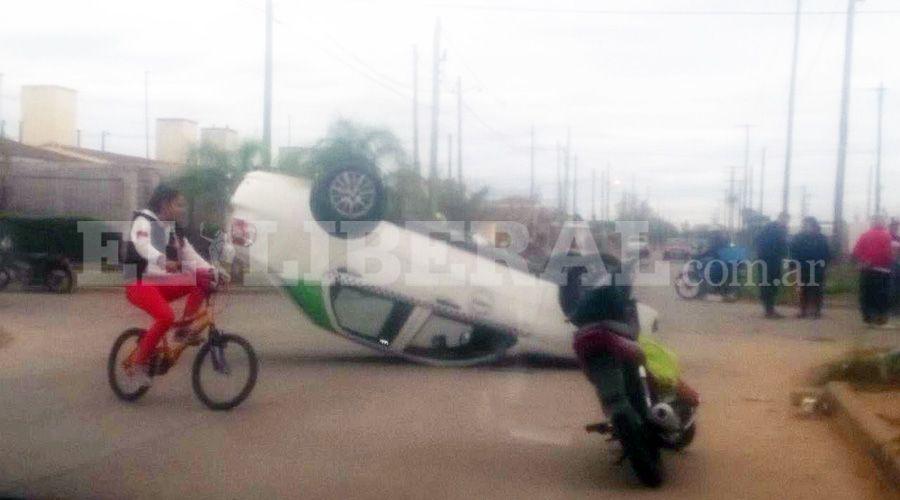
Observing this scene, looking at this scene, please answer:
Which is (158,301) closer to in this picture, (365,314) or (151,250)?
(151,250)

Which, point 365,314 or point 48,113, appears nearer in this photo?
point 365,314

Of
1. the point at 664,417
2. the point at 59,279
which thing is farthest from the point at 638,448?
the point at 59,279

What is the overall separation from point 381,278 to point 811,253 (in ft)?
31.2

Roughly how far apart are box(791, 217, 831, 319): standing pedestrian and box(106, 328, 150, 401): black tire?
12225 mm

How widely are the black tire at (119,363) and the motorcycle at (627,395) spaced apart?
4.09 meters

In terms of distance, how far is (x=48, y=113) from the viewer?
98.9 feet

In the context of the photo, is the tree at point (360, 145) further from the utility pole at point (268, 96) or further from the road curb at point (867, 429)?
the road curb at point (867, 429)

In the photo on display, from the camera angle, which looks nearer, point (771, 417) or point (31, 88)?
point (771, 417)

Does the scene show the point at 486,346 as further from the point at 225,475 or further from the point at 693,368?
the point at 225,475

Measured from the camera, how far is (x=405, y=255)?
12.0 metres

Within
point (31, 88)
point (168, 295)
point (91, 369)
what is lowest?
point (91, 369)

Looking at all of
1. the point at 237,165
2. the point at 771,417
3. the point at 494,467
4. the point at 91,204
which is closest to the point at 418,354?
the point at 771,417

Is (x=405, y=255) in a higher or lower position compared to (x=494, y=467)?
higher

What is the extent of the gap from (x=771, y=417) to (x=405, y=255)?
3.87 metres
